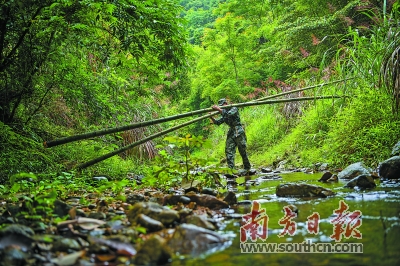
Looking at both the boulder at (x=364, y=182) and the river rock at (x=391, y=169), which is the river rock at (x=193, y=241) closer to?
the boulder at (x=364, y=182)

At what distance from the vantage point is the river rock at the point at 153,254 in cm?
135

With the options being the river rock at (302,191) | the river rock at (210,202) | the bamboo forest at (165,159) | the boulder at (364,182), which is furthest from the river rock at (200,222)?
the boulder at (364,182)

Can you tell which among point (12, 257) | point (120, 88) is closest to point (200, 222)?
point (12, 257)

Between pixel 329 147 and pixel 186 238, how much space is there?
15.4ft

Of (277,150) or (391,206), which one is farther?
(277,150)

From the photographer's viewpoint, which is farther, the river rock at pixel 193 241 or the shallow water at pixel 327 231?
the river rock at pixel 193 241

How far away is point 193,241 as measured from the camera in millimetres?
1538

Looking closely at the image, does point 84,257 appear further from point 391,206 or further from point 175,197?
point 391,206

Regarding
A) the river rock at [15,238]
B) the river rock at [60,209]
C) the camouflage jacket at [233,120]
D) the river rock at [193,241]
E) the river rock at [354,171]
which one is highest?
the camouflage jacket at [233,120]

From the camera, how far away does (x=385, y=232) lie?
162 centimetres

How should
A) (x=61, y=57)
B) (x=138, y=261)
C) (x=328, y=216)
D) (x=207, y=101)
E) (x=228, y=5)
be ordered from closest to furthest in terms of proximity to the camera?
1. (x=138, y=261)
2. (x=328, y=216)
3. (x=61, y=57)
4. (x=228, y=5)
5. (x=207, y=101)

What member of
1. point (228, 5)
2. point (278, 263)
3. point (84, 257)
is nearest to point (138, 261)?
point (84, 257)

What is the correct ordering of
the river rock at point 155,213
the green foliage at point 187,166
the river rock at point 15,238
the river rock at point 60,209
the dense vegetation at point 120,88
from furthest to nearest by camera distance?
the dense vegetation at point 120,88 < the green foliage at point 187,166 < the river rock at point 60,209 < the river rock at point 155,213 < the river rock at point 15,238

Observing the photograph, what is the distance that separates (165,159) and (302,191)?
137 centimetres
